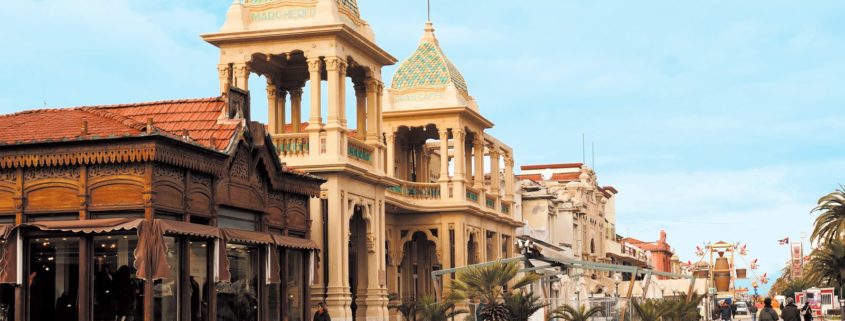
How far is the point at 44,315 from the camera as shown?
2303 cm

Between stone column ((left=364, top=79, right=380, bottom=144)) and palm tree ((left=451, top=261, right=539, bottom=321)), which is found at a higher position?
stone column ((left=364, top=79, right=380, bottom=144))

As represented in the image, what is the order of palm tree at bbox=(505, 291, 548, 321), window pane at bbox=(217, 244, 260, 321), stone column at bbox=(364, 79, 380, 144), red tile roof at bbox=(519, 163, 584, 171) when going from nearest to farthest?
1. window pane at bbox=(217, 244, 260, 321)
2. palm tree at bbox=(505, 291, 548, 321)
3. stone column at bbox=(364, 79, 380, 144)
4. red tile roof at bbox=(519, 163, 584, 171)

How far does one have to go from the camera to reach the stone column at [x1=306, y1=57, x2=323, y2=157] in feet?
114

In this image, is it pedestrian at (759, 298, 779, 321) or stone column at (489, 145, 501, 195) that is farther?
stone column at (489, 145, 501, 195)

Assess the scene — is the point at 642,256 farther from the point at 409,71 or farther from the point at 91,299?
the point at 91,299

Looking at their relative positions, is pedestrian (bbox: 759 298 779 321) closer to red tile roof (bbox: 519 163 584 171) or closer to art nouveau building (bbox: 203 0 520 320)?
art nouveau building (bbox: 203 0 520 320)

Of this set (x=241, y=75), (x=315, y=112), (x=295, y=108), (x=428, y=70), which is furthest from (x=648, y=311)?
(x=428, y=70)

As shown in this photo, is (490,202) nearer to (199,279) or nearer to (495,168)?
(495,168)

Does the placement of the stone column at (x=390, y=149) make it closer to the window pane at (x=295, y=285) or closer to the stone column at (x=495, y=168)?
the stone column at (x=495, y=168)

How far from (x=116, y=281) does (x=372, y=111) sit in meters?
15.8

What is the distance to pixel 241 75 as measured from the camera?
35.5m

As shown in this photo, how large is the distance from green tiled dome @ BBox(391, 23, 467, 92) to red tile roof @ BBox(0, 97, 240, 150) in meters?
22.2

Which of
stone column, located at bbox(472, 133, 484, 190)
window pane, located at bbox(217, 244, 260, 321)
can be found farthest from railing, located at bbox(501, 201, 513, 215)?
window pane, located at bbox(217, 244, 260, 321)

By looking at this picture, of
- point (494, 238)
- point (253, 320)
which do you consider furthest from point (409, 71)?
point (253, 320)
